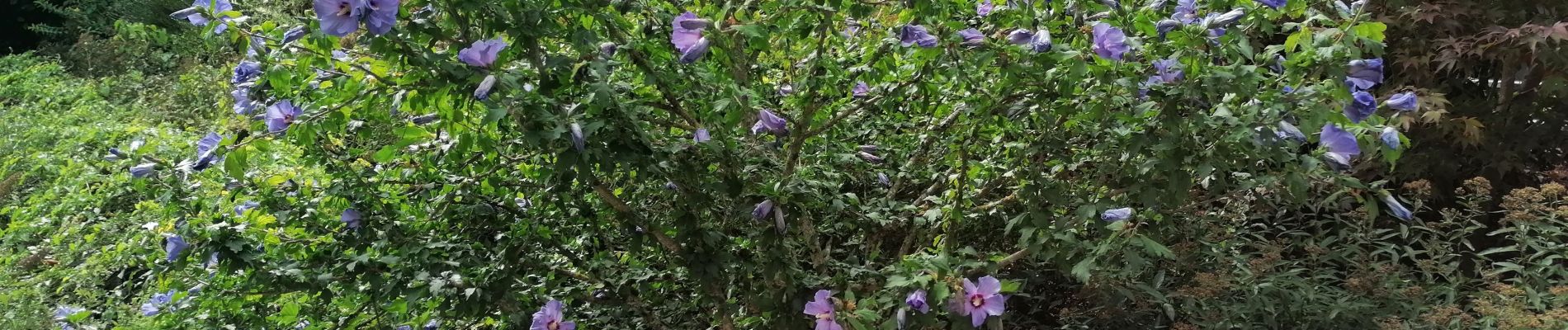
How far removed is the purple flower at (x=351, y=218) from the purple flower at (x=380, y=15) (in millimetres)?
728

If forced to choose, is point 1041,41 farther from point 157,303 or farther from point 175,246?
point 157,303

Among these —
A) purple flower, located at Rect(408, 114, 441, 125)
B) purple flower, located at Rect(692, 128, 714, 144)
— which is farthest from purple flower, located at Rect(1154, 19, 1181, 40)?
purple flower, located at Rect(408, 114, 441, 125)

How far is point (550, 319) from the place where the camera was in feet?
6.53

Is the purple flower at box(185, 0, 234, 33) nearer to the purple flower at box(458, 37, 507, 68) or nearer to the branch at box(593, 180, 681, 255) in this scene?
the purple flower at box(458, 37, 507, 68)

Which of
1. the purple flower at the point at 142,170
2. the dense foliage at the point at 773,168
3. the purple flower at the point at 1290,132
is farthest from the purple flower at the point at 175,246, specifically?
the purple flower at the point at 1290,132

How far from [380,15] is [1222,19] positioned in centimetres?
120

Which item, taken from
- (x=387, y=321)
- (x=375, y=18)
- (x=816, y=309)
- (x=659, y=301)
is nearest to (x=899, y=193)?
(x=659, y=301)

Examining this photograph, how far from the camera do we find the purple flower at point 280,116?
5.77 feet

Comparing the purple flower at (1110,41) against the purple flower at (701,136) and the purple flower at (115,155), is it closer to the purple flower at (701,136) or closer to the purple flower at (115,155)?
the purple flower at (701,136)

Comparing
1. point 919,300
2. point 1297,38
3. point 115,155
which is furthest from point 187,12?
point 1297,38

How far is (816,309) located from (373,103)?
0.77 meters

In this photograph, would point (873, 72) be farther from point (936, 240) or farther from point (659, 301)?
point (659, 301)

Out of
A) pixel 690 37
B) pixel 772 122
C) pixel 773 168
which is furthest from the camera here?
pixel 773 168

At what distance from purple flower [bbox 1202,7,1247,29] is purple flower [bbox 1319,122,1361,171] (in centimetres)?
22
